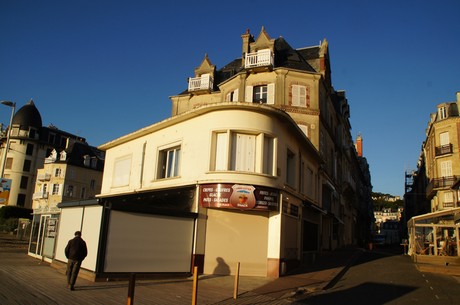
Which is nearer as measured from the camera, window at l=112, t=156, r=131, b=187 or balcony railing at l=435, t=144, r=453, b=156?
window at l=112, t=156, r=131, b=187

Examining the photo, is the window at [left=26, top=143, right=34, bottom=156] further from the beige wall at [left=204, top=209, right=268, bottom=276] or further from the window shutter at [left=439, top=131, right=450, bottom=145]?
the window shutter at [left=439, top=131, right=450, bottom=145]

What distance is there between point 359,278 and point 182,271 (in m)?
7.17

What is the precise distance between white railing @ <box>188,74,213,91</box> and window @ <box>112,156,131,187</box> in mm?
11184

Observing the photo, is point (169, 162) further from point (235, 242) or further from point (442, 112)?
point (442, 112)

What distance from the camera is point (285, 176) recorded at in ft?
53.5

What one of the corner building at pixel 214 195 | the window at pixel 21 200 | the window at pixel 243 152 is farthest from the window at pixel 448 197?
the window at pixel 21 200

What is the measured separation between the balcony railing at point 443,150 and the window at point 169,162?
33.0m

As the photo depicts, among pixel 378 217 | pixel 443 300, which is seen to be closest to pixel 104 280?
pixel 443 300

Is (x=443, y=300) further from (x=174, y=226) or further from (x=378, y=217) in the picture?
(x=378, y=217)

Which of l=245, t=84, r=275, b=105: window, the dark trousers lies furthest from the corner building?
l=245, t=84, r=275, b=105: window

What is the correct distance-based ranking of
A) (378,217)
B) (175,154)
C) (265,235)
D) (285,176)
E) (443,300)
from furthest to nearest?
(378,217) → (175,154) → (285,176) → (265,235) → (443,300)

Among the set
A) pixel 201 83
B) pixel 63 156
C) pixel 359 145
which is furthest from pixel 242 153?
pixel 359 145

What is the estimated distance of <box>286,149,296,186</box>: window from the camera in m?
17.4

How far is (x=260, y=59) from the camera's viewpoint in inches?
1027
